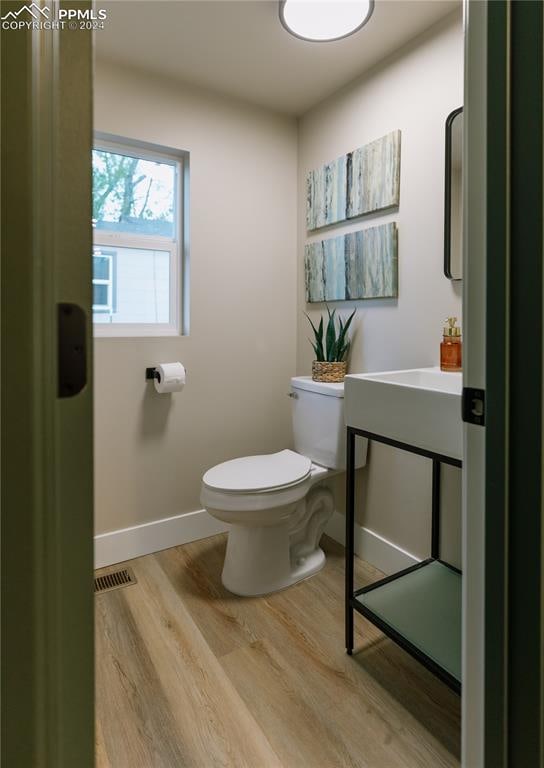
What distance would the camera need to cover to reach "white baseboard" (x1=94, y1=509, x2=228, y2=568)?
1.92 m

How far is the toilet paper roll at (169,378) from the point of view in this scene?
191 centimetres

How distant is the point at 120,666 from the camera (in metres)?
1.34

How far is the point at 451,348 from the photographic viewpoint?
1.50m

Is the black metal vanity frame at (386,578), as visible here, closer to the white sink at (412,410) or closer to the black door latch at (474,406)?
the white sink at (412,410)

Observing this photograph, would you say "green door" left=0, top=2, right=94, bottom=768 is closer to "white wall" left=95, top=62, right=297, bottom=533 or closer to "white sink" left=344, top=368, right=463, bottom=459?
"white sink" left=344, top=368, right=463, bottom=459

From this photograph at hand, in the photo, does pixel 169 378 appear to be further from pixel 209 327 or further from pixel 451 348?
pixel 451 348

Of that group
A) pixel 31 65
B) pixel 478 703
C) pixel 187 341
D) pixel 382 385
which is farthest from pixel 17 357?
pixel 187 341

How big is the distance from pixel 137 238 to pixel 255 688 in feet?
6.13

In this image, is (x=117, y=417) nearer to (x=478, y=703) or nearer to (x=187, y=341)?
(x=187, y=341)

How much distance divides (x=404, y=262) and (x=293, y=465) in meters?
0.96

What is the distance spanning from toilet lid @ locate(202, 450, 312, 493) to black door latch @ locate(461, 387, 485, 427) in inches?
39.9

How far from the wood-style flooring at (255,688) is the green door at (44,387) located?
0.89 meters

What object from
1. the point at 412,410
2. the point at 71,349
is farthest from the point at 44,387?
the point at 412,410

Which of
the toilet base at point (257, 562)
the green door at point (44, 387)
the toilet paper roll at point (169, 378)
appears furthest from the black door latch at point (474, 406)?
the toilet paper roll at point (169, 378)
